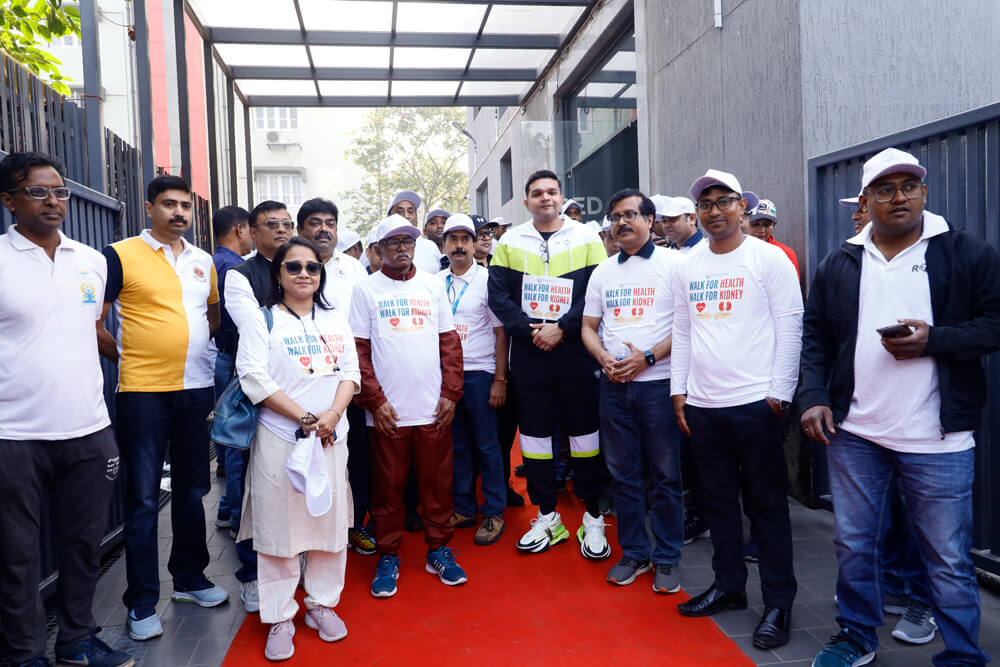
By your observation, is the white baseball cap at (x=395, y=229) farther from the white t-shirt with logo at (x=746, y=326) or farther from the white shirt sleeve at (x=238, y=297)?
the white t-shirt with logo at (x=746, y=326)

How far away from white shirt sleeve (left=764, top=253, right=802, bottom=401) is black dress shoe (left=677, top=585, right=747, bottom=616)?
1.10 meters

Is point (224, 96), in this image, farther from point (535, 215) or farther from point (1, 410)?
point (1, 410)

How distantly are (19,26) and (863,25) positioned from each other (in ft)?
19.8

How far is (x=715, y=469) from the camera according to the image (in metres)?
3.56

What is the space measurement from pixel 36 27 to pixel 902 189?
17.2 feet

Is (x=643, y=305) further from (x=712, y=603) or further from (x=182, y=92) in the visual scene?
(x=182, y=92)

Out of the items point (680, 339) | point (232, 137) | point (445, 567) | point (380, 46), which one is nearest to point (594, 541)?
point (445, 567)

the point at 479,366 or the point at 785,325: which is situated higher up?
the point at 785,325

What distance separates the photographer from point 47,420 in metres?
2.94

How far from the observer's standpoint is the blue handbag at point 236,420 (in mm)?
3372

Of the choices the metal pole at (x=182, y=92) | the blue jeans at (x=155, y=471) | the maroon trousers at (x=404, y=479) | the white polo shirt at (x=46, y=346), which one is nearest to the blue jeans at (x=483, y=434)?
the maroon trousers at (x=404, y=479)

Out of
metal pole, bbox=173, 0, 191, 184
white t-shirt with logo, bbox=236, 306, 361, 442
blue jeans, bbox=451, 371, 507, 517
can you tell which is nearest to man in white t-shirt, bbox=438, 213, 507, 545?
blue jeans, bbox=451, 371, 507, 517

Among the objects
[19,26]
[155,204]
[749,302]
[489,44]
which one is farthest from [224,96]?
[749,302]

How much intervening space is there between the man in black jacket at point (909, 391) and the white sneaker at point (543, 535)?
1876 millimetres
